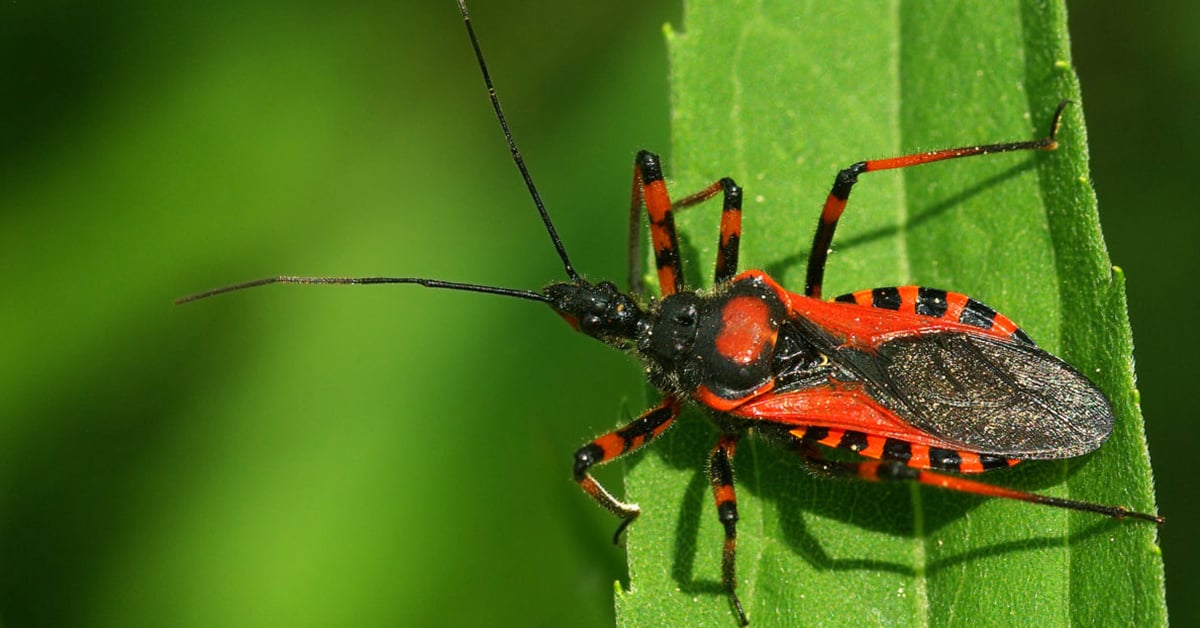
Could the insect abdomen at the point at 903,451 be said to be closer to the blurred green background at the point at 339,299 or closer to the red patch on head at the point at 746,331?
the red patch on head at the point at 746,331

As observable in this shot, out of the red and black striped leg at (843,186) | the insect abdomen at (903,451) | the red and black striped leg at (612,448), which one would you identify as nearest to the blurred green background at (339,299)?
the red and black striped leg at (612,448)

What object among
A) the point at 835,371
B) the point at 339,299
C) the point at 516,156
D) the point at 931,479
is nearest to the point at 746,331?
the point at 835,371

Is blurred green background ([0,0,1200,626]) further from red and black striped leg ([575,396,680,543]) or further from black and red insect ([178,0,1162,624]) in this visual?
black and red insect ([178,0,1162,624])

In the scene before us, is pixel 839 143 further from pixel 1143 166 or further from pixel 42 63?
pixel 42 63

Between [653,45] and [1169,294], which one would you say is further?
[653,45]

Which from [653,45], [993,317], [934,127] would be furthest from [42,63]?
[993,317]

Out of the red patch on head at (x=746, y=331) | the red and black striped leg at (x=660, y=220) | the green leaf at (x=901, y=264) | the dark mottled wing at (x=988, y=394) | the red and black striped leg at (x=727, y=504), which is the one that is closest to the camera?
the green leaf at (x=901, y=264)
